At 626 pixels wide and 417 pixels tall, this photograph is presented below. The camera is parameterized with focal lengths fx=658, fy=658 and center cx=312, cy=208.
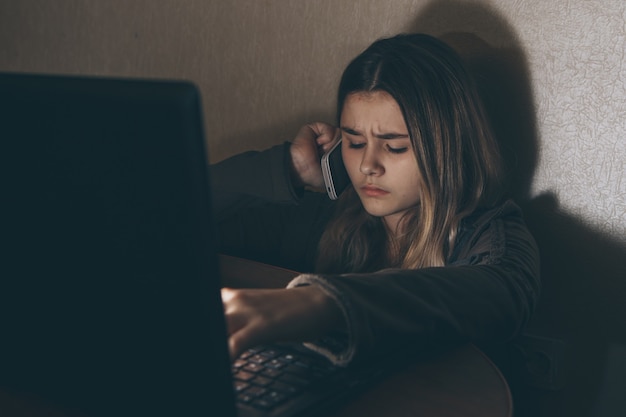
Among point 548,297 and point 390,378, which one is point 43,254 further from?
point 548,297

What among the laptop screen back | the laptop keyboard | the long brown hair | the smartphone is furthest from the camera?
the smartphone

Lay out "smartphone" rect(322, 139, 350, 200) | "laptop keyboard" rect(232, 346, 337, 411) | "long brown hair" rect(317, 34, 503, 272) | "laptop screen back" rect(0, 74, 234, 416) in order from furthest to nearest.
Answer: "smartphone" rect(322, 139, 350, 200), "long brown hair" rect(317, 34, 503, 272), "laptop keyboard" rect(232, 346, 337, 411), "laptop screen back" rect(0, 74, 234, 416)

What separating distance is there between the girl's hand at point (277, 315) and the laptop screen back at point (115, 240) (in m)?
0.12

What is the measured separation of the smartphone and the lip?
15cm

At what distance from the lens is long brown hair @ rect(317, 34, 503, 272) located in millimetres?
1181

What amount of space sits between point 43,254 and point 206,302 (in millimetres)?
166

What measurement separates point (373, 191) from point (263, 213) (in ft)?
1.32

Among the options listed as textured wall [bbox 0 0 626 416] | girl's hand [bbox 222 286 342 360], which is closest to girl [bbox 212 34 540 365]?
girl's hand [bbox 222 286 342 360]

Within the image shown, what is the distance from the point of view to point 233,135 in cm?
186

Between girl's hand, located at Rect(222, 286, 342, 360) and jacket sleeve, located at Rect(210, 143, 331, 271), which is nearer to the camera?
girl's hand, located at Rect(222, 286, 342, 360)

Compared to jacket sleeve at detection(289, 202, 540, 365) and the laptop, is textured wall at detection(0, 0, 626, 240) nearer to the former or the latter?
jacket sleeve at detection(289, 202, 540, 365)

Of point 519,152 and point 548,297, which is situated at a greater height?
point 519,152

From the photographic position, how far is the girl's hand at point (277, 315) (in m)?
0.63

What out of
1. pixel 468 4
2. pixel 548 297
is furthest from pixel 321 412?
pixel 468 4
